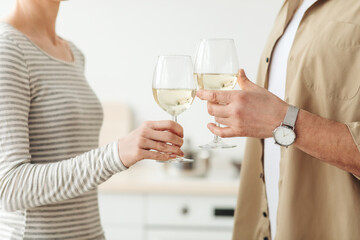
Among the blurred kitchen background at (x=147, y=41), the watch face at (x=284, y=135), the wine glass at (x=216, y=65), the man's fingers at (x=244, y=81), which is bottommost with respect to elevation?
the blurred kitchen background at (x=147, y=41)

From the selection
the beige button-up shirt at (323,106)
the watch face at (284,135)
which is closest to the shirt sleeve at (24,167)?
the watch face at (284,135)

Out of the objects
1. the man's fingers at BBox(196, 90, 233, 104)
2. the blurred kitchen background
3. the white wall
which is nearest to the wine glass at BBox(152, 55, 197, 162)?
the man's fingers at BBox(196, 90, 233, 104)

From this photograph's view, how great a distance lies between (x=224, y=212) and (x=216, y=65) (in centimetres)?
141

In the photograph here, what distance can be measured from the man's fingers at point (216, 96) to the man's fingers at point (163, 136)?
11 centimetres

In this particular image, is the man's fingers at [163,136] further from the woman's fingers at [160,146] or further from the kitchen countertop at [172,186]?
the kitchen countertop at [172,186]

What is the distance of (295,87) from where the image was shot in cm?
116

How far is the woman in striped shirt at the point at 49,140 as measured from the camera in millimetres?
1030

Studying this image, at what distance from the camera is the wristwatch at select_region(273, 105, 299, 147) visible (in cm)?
98

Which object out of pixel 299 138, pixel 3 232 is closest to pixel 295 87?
pixel 299 138

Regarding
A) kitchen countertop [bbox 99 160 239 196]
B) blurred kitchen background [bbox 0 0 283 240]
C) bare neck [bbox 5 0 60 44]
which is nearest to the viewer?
bare neck [bbox 5 0 60 44]

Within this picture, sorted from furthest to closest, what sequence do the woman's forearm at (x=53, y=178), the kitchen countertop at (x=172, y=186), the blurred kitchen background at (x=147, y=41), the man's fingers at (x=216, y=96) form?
the blurred kitchen background at (x=147, y=41) → the kitchen countertop at (x=172, y=186) → the woman's forearm at (x=53, y=178) → the man's fingers at (x=216, y=96)

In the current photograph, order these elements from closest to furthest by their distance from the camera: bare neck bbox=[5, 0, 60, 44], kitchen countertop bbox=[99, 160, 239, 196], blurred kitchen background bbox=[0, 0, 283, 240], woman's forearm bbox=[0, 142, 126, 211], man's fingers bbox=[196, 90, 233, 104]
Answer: man's fingers bbox=[196, 90, 233, 104]
woman's forearm bbox=[0, 142, 126, 211]
bare neck bbox=[5, 0, 60, 44]
kitchen countertop bbox=[99, 160, 239, 196]
blurred kitchen background bbox=[0, 0, 283, 240]

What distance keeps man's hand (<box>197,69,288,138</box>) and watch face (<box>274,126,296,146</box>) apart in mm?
12

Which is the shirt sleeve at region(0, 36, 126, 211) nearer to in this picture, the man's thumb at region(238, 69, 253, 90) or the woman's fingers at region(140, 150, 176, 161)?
the woman's fingers at region(140, 150, 176, 161)
